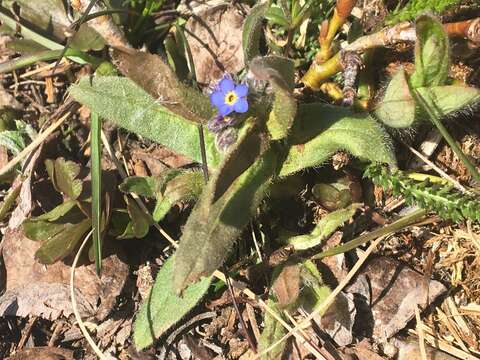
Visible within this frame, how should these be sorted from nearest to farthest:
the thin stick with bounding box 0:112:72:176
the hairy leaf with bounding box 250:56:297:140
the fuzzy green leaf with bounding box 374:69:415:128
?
the hairy leaf with bounding box 250:56:297:140
the fuzzy green leaf with bounding box 374:69:415:128
the thin stick with bounding box 0:112:72:176

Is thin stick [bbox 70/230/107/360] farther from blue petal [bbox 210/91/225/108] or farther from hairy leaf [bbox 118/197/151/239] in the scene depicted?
blue petal [bbox 210/91/225/108]

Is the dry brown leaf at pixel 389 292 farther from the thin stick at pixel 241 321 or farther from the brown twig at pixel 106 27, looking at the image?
the brown twig at pixel 106 27

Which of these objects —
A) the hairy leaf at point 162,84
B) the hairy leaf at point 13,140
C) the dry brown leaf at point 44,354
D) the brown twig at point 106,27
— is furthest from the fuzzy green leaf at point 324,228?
the hairy leaf at point 13,140

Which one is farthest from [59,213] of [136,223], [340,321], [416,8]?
[416,8]

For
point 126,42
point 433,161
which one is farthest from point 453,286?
point 126,42

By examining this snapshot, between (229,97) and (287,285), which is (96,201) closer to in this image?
(229,97)

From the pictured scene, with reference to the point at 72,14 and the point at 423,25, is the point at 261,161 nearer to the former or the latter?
the point at 423,25

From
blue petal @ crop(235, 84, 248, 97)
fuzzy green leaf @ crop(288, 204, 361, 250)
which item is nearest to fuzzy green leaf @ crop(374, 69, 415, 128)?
fuzzy green leaf @ crop(288, 204, 361, 250)
